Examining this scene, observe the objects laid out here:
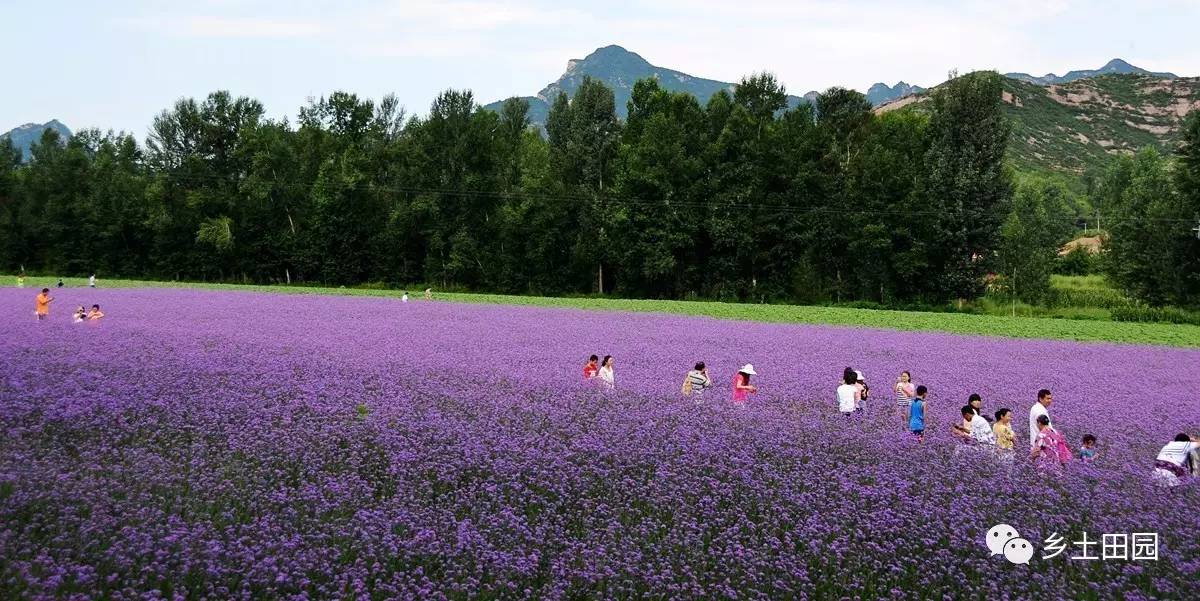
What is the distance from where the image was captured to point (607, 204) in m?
69.2

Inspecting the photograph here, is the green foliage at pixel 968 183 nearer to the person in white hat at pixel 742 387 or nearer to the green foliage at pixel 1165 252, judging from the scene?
the green foliage at pixel 1165 252

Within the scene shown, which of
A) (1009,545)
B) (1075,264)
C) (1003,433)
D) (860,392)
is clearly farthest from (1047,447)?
(1075,264)

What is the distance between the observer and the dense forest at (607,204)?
59750 millimetres

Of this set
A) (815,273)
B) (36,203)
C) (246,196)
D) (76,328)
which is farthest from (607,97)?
(36,203)

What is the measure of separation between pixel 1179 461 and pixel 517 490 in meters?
9.65

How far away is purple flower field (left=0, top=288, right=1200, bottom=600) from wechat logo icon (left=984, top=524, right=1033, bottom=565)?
0.09m

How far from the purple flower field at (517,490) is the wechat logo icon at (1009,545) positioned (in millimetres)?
95

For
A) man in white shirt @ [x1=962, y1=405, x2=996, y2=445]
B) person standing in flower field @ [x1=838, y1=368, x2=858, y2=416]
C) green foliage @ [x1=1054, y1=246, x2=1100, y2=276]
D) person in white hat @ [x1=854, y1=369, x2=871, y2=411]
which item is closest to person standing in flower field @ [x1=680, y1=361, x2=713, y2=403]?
person standing in flower field @ [x1=838, y1=368, x2=858, y2=416]

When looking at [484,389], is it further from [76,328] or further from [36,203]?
[36,203]

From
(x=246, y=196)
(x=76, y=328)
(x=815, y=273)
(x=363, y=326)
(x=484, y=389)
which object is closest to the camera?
(x=484, y=389)

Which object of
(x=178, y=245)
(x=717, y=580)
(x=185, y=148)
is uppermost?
(x=185, y=148)

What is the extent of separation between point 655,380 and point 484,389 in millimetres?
5275

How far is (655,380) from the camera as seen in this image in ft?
65.1

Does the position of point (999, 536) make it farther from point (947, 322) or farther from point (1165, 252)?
point (1165, 252)
